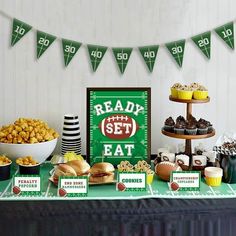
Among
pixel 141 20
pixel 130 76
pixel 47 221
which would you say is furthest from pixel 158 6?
pixel 47 221

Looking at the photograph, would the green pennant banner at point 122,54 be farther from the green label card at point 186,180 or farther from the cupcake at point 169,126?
the green label card at point 186,180

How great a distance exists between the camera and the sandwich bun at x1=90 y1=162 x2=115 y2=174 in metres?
2.14

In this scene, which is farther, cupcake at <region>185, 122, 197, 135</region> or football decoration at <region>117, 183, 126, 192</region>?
cupcake at <region>185, 122, 197, 135</region>

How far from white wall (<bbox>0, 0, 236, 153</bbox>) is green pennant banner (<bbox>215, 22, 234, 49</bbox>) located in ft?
0.08

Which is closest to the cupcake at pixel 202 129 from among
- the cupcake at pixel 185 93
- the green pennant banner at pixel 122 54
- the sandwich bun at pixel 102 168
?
the cupcake at pixel 185 93

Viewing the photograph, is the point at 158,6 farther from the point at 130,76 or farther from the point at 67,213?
the point at 67,213

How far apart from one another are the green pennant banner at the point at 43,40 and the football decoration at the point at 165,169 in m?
0.77

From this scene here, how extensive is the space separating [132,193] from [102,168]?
0.59 ft

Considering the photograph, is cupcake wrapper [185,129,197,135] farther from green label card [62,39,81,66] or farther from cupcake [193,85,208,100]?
green label card [62,39,81,66]

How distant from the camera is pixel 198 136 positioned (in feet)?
7.39

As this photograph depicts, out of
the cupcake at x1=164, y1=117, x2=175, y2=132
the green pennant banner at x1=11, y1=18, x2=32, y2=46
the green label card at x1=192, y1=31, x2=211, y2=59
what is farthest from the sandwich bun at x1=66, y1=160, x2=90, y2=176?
the green label card at x1=192, y1=31, x2=211, y2=59

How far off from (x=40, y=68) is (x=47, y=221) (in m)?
0.89

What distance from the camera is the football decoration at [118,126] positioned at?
7.58 ft

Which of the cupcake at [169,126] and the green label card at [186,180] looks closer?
the green label card at [186,180]
